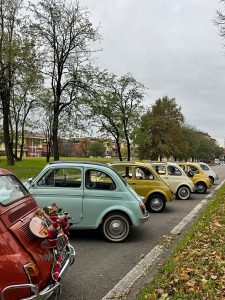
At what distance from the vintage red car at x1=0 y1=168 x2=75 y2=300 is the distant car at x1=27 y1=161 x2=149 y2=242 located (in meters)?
3.03

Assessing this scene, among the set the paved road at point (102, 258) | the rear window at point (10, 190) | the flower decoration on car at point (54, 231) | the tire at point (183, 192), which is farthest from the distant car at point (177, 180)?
the flower decoration on car at point (54, 231)

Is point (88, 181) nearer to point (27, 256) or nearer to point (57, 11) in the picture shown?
point (27, 256)

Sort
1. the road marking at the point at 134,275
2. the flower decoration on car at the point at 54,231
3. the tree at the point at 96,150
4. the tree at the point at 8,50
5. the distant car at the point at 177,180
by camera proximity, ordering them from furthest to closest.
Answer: the tree at the point at 96,150
the tree at the point at 8,50
the distant car at the point at 177,180
the road marking at the point at 134,275
the flower decoration on car at the point at 54,231

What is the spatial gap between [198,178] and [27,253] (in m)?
17.3

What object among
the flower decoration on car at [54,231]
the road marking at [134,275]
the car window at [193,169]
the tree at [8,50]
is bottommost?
the road marking at [134,275]

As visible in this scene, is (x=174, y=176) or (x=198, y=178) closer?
(x=174, y=176)

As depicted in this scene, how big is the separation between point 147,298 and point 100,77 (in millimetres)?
26552

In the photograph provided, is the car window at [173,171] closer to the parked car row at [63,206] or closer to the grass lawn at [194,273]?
the parked car row at [63,206]

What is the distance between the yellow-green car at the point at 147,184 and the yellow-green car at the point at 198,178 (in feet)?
26.0

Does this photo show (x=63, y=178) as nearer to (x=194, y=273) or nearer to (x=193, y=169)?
(x=194, y=273)

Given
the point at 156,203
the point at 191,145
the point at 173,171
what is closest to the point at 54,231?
the point at 156,203

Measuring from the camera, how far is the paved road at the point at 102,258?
214 inches

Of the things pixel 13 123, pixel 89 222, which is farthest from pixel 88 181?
pixel 13 123

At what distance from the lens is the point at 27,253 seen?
13.4 feet
